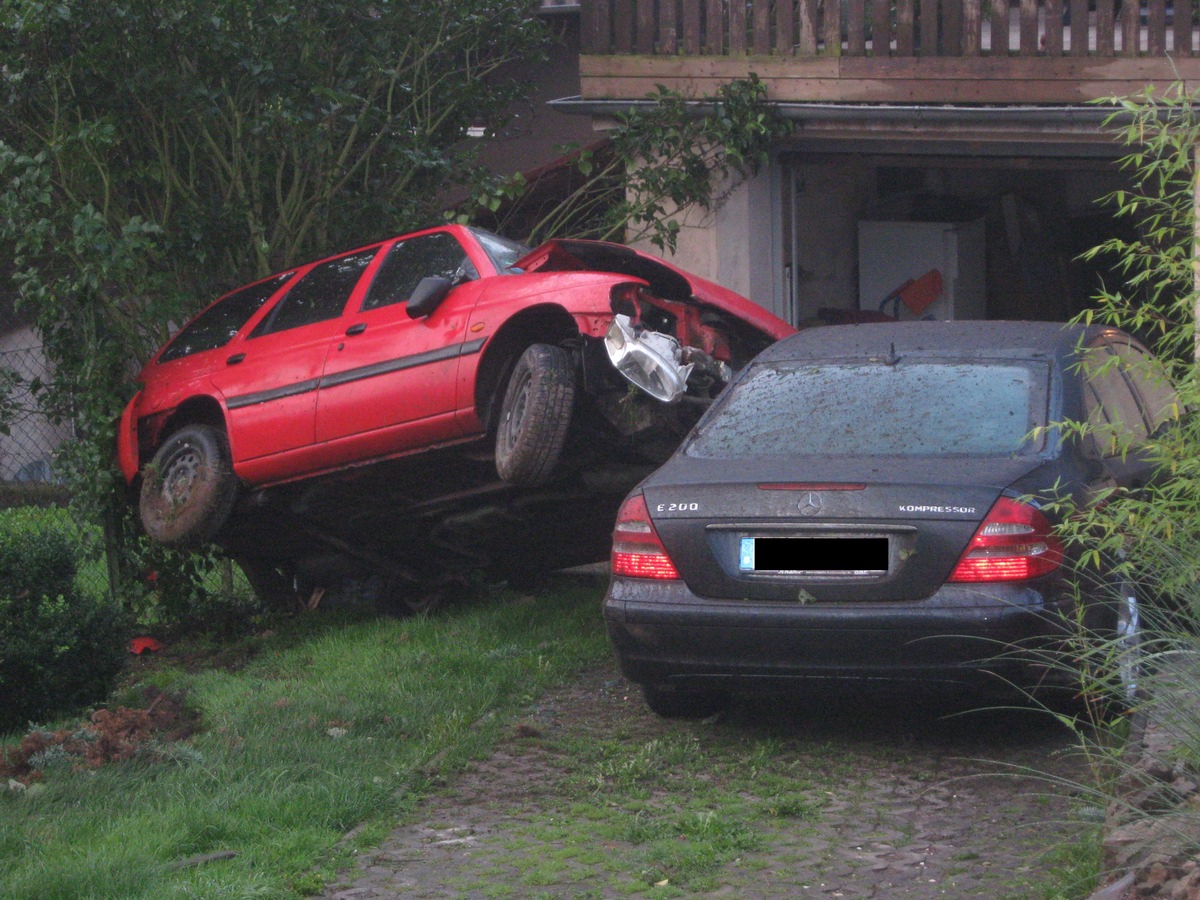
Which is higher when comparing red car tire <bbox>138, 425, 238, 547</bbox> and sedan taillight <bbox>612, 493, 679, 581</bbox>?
sedan taillight <bbox>612, 493, 679, 581</bbox>

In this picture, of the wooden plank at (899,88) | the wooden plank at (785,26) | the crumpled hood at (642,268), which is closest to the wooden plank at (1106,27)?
the wooden plank at (899,88)

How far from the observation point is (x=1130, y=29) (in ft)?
31.1

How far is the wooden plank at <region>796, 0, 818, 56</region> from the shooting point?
10.3m

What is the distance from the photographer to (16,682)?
634 centimetres

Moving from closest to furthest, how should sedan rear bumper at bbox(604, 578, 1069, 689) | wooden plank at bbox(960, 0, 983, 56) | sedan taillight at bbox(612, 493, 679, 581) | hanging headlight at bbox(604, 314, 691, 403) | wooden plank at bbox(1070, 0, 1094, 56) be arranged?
1. sedan rear bumper at bbox(604, 578, 1069, 689)
2. sedan taillight at bbox(612, 493, 679, 581)
3. hanging headlight at bbox(604, 314, 691, 403)
4. wooden plank at bbox(1070, 0, 1094, 56)
5. wooden plank at bbox(960, 0, 983, 56)

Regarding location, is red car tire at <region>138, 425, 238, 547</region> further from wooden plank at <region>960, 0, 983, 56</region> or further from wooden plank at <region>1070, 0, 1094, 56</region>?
wooden plank at <region>1070, 0, 1094, 56</region>

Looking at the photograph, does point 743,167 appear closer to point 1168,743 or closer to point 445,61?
point 445,61

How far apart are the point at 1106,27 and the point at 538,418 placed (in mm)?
5320

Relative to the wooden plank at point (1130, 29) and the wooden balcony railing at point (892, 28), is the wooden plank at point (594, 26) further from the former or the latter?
the wooden plank at point (1130, 29)

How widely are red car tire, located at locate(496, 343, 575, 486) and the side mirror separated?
2.06 ft

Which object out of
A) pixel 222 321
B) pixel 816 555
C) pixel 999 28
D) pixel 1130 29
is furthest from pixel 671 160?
pixel 816 555

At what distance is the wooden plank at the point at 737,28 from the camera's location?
10.5m

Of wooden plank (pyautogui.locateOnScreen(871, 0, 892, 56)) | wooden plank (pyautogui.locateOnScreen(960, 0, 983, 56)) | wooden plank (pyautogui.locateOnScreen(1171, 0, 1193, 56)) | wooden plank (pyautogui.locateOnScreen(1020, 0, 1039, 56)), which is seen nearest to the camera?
wooden plank (pyautogui.locateOnScreen(1171, 0, 1193, 56))

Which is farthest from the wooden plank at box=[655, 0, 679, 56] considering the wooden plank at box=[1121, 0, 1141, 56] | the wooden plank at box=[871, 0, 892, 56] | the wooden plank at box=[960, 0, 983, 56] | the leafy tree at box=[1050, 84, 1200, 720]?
the leafy tree at box=[1050, 84, 1200, 720]
